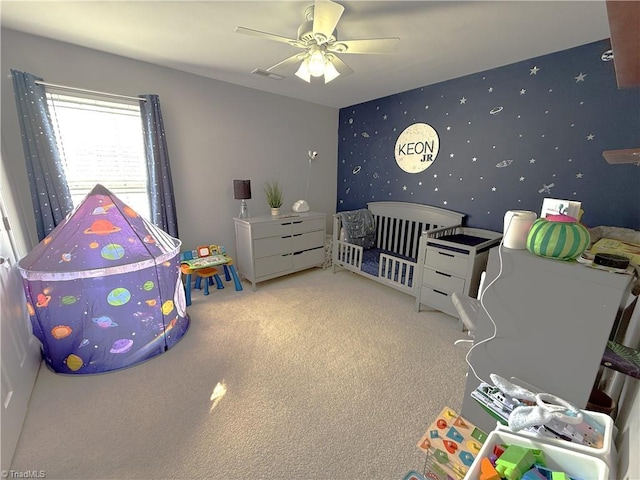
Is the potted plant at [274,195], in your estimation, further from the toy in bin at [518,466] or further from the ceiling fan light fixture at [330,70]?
the toy in bin at [518,466]

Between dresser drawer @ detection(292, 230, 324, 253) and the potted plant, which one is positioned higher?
the potted plant

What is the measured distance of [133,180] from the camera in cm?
272

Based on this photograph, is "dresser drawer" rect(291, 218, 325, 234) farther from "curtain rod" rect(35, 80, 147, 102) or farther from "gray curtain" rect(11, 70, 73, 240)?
"gray curtain" rect(11, 70, 73, 240)

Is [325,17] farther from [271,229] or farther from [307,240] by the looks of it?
[307,240]

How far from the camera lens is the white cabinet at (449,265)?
2395 mm

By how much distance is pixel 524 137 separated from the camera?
2.53m

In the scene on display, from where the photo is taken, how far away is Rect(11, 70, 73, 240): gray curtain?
2.04 meters

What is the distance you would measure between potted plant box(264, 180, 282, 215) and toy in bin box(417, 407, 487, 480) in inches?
110

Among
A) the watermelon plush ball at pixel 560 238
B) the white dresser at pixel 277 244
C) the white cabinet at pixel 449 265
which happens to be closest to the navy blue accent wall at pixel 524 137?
the white cabinet at pixel 449 265

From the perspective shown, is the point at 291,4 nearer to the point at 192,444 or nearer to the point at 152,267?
the point at 152,267

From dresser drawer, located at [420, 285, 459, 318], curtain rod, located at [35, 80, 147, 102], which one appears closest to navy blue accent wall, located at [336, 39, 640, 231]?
dresser drawer, located at [420, 285, 459, 318]

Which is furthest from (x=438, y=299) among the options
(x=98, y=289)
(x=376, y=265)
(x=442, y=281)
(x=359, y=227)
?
(x=98, y=289)

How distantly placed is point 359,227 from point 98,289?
282cm

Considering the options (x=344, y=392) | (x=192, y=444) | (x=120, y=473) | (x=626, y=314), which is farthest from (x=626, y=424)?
(x=120, y=473)
